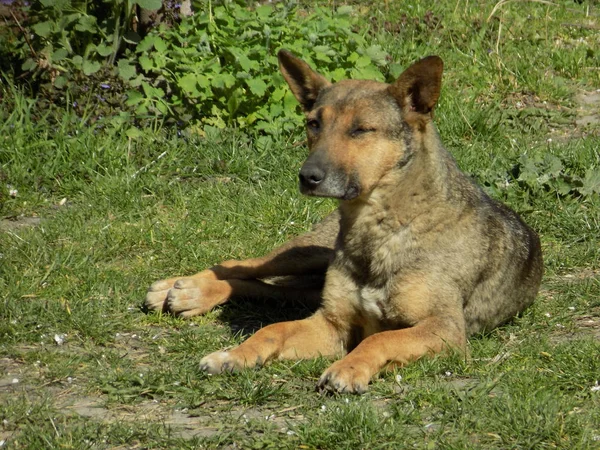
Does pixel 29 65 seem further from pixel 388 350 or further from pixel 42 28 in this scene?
pixel 388 350

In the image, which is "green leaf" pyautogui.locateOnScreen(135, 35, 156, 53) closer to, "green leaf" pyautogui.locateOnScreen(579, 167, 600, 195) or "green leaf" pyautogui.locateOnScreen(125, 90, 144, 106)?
"green leaf" pyautogui.locateOnScreen(125, 90, 144, 106)

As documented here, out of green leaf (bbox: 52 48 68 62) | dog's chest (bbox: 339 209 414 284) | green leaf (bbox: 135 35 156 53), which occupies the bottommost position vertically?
dog's chest (bbox: 339 209 414 284)

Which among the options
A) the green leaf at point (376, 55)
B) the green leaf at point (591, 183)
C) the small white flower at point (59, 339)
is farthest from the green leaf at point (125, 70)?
the green leaf at point (591, 183)

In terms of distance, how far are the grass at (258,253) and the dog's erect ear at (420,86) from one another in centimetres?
143

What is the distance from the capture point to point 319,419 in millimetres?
4609

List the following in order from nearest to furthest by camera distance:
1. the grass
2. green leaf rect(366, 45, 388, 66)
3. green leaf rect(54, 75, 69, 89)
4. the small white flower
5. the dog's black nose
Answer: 1. the grass
2. the dog's black nose
3. the small white flower
4. green leaf rect(54, 75, 69, 89)
5. green leaf rect(366, 45, 388, 66)

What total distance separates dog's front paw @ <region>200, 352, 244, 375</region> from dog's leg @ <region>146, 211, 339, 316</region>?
1.01 m

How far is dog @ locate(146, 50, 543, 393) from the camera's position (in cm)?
529

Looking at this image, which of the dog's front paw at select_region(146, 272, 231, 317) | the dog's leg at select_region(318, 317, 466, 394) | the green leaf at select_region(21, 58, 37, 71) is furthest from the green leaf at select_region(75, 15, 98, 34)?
the dog's leg at select_region(318, 317, 466, 394)

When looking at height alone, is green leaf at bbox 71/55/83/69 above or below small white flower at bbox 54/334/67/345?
above

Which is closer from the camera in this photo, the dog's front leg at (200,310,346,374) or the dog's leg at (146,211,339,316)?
the dog's front leg at (200,310,346,374)

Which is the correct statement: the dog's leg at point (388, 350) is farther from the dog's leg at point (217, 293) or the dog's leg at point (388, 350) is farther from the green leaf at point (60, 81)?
the green leaf at point (60, 81)

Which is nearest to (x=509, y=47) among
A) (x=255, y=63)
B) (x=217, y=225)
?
(x=255, y=63)

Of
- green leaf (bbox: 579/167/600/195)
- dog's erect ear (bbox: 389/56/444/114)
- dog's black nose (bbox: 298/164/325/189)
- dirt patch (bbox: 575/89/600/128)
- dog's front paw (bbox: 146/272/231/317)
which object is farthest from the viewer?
dirt patch (bbox: 575/89/600/128)
